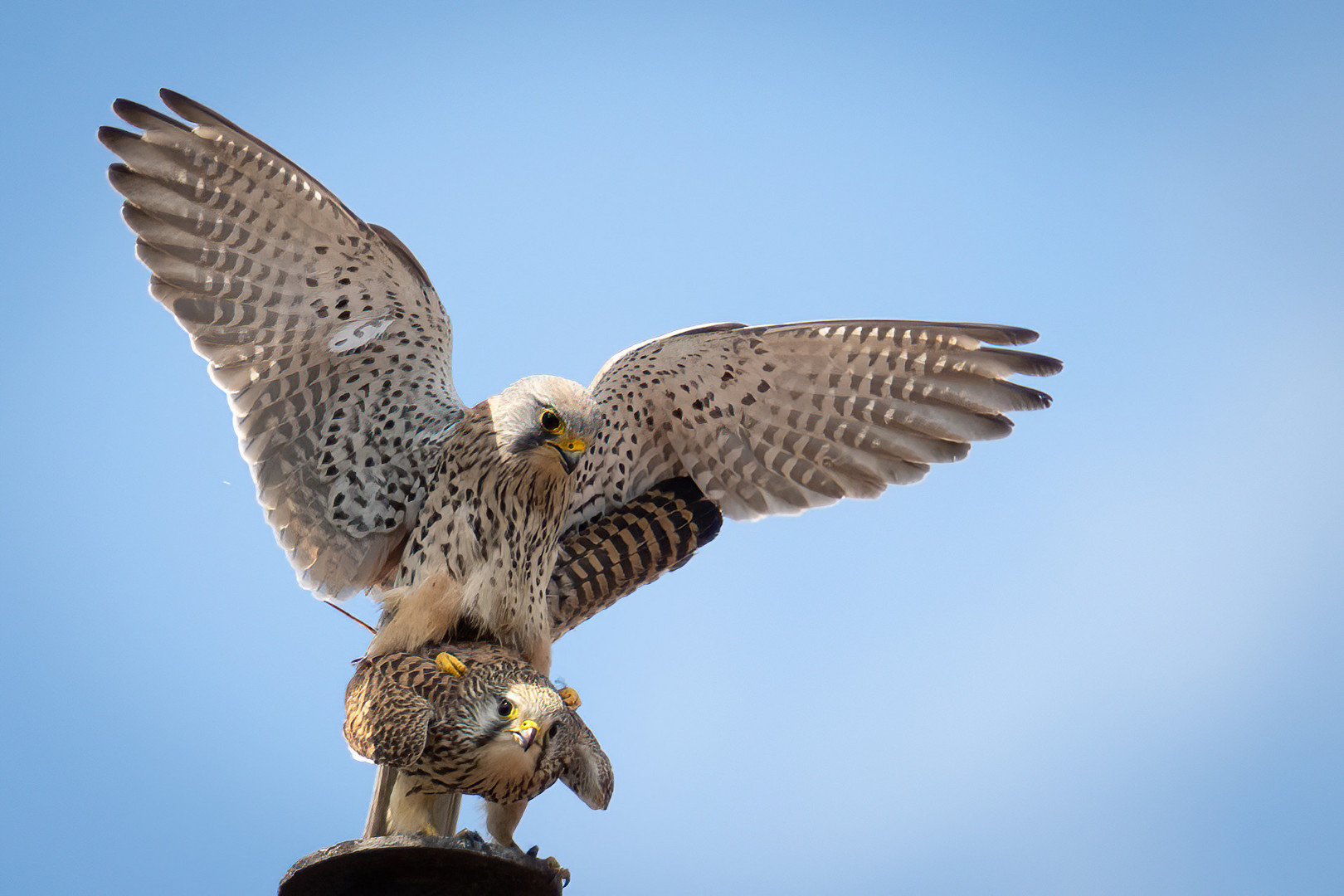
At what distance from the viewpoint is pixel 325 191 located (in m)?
4.18

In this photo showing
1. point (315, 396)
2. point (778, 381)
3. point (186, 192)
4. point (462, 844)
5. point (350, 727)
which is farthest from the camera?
point (778, 381)

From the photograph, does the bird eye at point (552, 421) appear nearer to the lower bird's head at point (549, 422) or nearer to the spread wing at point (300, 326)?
the lower bird's head at point (549, 422)

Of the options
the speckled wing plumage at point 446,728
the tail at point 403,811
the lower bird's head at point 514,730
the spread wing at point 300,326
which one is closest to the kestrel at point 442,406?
the spread wing at point 300,326

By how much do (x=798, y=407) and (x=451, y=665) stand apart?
203 cm

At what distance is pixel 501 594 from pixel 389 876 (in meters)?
1.08

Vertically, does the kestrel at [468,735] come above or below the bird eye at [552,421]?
below

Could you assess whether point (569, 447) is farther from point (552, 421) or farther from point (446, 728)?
point (446, 728)

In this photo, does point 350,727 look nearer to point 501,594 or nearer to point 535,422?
point 501,594

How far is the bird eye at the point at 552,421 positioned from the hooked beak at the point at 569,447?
0.12 feet

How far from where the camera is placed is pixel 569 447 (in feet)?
13.2

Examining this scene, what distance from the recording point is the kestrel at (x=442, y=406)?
4.10 m

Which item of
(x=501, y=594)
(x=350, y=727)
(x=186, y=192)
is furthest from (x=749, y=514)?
(x=186, y=192)

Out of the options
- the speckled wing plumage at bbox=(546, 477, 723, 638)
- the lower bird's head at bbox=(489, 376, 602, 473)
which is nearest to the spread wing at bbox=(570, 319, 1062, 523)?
the speckled wing plumage at bbox=(546, 477, 723, 638)

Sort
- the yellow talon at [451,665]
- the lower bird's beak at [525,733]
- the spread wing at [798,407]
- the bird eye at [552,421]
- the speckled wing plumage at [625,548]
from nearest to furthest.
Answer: the lower bird's beak at [525,733] < the yellow talon at [451,665] < the bird eye at [552,421] < the speckled wing plumage at [625,548] < the spread wing at [798,407]
